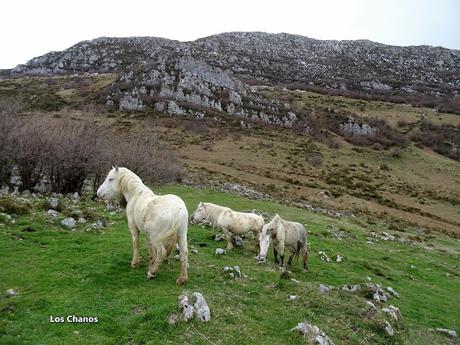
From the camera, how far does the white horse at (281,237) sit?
15.0 metres

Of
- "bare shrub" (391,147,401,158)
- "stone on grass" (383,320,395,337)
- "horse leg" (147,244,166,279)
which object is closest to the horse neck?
"horse leg" (147,244,166,279)

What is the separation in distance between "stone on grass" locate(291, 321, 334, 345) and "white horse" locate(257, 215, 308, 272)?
5.92m

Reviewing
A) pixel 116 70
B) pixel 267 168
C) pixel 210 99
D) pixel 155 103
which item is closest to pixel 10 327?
pixel 267 168

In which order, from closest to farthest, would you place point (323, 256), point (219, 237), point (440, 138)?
point (219, 237) → point (323, 256) → point (440, 138)

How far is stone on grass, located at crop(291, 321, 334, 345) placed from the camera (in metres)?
8.35

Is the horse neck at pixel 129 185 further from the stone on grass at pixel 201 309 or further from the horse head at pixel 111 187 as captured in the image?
the stone on grass at pixel 201 309

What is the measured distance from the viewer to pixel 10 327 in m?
7.91

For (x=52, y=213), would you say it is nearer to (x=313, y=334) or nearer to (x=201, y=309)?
(x=201, y=309)

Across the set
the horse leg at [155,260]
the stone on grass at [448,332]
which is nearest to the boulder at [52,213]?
the horse leg at [155,260]

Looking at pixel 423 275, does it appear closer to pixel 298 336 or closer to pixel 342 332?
pixel 342 332

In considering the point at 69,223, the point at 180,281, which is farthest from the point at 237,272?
the point at 69,223

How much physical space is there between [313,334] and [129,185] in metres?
6.47

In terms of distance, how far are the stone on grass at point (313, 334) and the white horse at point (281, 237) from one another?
592 centimetres

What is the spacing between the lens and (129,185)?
11.6 metres
